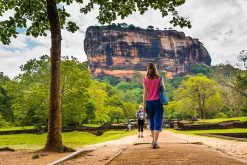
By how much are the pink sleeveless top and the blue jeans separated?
11 centimetres

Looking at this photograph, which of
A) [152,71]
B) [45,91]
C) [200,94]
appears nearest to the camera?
[152,71]

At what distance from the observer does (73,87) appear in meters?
44.3

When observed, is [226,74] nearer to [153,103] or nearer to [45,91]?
[45,91]

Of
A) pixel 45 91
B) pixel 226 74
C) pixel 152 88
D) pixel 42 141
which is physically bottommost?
pixel 42 141

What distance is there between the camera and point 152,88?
9.83 meters

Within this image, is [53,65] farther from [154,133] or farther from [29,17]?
[154,133]

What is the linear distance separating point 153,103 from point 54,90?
4.37 m

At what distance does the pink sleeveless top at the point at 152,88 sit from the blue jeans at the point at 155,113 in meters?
0.11

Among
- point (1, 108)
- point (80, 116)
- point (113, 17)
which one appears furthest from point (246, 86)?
point (113, 17)

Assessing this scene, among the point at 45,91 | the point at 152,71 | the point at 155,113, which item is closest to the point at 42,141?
the point at 45,91

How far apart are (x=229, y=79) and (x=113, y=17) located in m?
67.1

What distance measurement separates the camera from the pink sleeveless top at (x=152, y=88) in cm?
979

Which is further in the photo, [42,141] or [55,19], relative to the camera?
[42,141]

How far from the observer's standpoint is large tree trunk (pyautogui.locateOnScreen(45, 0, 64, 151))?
12648 millimetres
